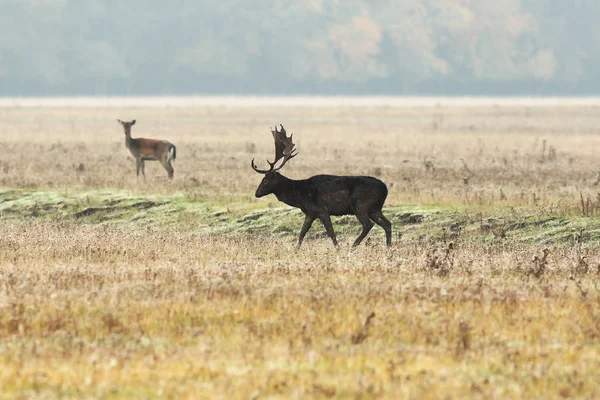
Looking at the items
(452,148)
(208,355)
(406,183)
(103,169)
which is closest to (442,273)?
(208,355)

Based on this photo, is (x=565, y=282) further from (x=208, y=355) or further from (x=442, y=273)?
(x=208, y=355)

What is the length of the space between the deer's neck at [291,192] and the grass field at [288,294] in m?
0.66

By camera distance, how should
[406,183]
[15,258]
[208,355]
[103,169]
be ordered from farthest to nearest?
[103,169] → [406,183] → [15,258] → [208,355]

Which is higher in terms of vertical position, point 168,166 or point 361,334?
point 168,166

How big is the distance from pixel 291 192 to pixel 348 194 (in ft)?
3.10

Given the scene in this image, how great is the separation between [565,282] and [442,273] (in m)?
1.35

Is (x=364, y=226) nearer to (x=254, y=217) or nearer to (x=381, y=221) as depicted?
(x=381, y=221)

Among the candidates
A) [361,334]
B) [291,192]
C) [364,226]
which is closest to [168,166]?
[291,192]

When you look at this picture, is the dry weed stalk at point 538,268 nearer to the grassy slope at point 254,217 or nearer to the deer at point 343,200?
the grassy slope at point 254,217

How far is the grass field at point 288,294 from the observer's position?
376 inches

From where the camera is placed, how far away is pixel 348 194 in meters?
18.7

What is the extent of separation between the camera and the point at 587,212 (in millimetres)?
20672

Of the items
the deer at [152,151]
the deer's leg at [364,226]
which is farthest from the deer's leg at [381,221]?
the deer at [152,151]

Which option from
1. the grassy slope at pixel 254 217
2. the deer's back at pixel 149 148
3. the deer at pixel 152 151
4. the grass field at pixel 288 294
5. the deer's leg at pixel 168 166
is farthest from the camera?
the deer's back at pixel 149 148
